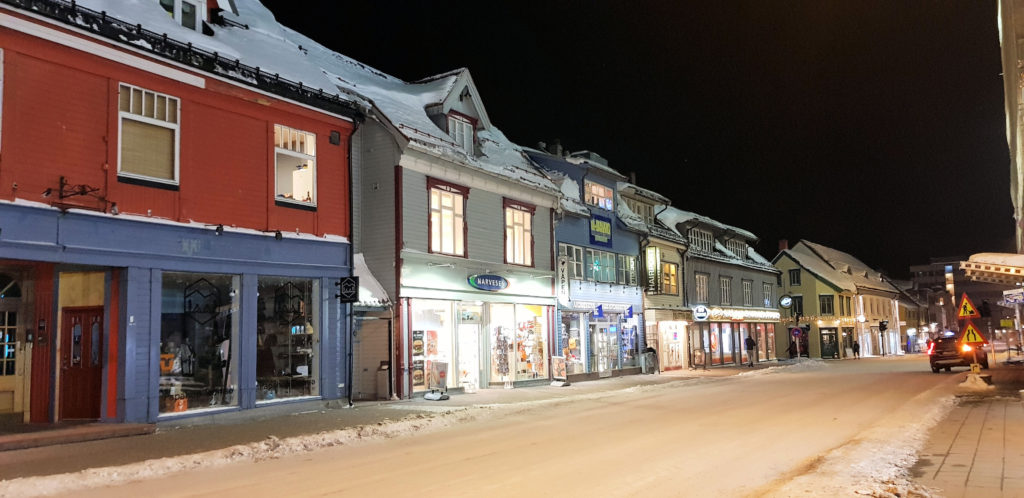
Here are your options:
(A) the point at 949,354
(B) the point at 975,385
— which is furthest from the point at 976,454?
(A) the point at 949,354

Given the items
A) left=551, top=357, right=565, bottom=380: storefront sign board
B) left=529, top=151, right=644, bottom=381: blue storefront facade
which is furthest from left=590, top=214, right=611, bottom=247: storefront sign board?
left=551, top=357, right=565, bottom=380: storefront sign board

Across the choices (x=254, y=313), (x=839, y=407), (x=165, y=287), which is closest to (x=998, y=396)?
(x=839, y=407)

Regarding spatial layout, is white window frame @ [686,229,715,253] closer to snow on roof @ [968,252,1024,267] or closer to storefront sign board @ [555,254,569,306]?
storefront sign board @ [555,254,569,306]

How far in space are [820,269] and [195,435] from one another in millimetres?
62211

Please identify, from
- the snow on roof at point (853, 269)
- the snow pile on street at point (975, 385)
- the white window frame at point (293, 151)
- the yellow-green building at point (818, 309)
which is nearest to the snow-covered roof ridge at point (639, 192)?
the snow pile on street at point (975, 385)

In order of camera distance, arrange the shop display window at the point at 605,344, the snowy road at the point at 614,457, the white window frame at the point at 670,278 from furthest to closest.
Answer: the white window frame at the point at 670,278 → the shop display window at the point at 605,344 → the snowy road at the point at 614,457

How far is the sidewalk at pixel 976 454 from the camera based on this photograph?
8492mm

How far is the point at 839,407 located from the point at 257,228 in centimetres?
1416

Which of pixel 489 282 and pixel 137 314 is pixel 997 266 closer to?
pixel 489 282

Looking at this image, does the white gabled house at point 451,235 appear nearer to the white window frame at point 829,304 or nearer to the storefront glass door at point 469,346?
the storefront glass door at point 469,346

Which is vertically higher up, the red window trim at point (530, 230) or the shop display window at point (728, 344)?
the red window trim at point (530, 230)

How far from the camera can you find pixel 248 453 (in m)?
11.4

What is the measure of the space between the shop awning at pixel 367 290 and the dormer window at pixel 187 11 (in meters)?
6.74

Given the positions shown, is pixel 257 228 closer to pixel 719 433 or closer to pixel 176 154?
pixel 176 154
